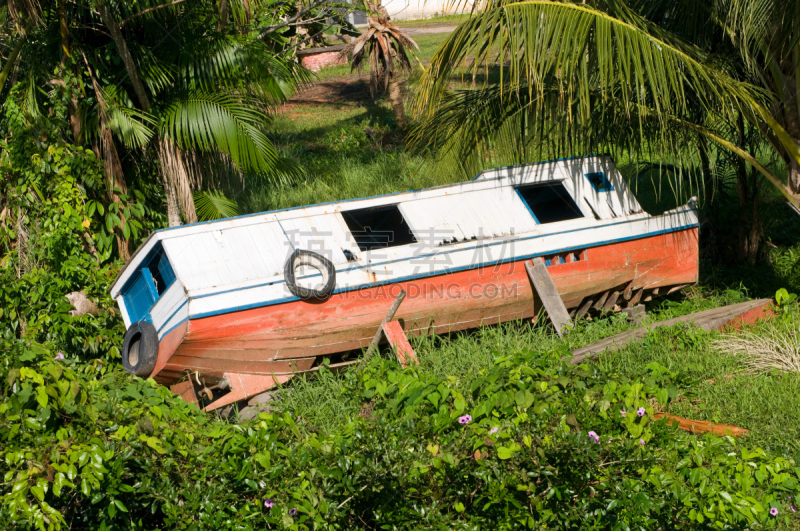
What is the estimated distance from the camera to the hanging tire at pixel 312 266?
6.27m

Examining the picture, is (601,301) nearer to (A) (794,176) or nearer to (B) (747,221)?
(A) (794,176)

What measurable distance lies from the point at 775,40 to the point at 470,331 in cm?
425

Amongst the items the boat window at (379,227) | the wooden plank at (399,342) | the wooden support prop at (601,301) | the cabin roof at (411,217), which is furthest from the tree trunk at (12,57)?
the wooden support prop at (601,301)

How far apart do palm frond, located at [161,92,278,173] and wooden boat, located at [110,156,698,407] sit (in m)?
1.33

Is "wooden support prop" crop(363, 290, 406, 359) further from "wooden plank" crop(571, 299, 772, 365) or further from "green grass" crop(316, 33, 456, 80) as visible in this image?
"green grass" crop(316, 33, 456, 80)

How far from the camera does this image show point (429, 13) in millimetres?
30188

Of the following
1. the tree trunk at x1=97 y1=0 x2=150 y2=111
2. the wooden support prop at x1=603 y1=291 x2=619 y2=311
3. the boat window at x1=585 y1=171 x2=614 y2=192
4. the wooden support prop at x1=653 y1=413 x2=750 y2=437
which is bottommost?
the wooden support prop at x1=603 y1=291 x2=619 y2=311

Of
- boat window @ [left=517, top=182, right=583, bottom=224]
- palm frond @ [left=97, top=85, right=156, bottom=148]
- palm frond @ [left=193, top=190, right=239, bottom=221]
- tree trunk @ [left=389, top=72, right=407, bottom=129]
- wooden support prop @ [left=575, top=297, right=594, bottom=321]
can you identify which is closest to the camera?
palm frond @ [left=97, top=85, right=156, bottom=148]

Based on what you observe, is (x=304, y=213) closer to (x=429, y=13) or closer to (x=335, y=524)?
(x=335, y=524)

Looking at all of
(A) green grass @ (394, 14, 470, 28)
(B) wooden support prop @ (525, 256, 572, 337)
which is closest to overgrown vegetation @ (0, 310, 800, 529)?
(B) wooden support prop @ (525, 256, 572, 337)

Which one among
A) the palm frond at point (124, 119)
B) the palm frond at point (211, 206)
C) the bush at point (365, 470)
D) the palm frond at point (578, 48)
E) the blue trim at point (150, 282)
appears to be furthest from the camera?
the palm frond at point (211, 206)

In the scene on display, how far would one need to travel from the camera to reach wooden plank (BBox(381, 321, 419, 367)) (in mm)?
6328

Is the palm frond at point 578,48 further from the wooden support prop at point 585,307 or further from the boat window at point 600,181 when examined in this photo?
the wooden support prop at point 585,307

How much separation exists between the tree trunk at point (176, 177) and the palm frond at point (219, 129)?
5.6 inches
